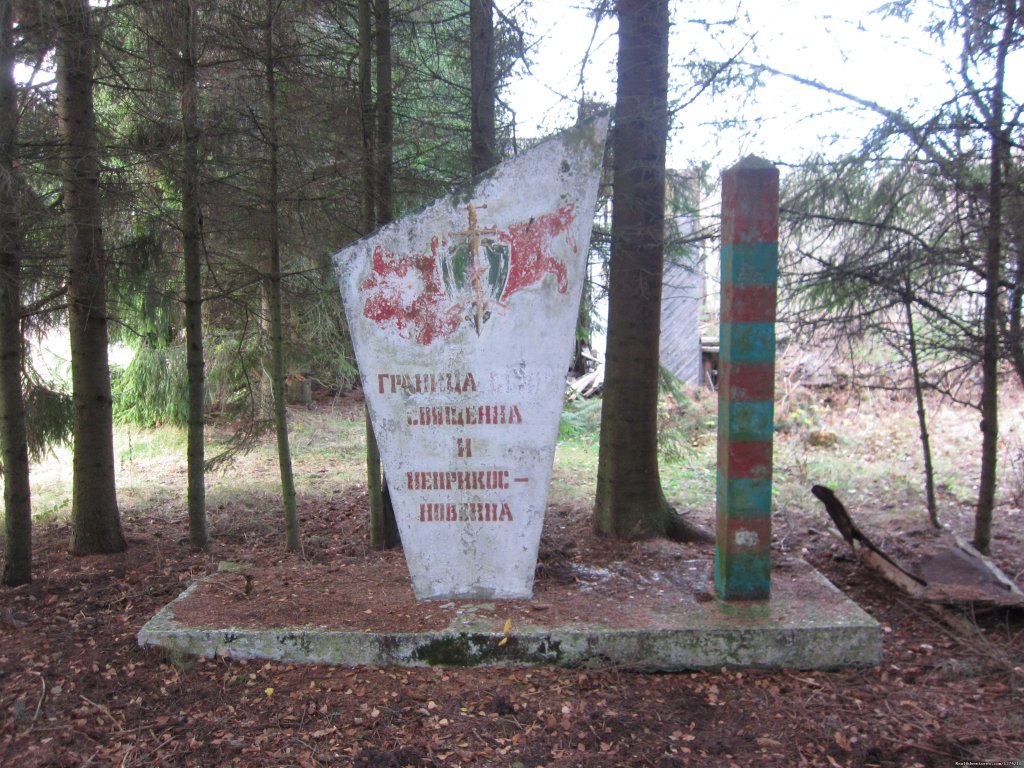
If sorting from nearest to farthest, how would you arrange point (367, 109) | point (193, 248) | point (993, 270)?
point (993, 270) → point (367, 109) → point (193, 248)

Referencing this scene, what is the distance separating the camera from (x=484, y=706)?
3.86 meters

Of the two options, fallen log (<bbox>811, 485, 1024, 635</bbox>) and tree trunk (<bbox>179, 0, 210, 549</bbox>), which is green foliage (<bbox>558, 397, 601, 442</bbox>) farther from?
fallen log (<bbox>811, 485, 1024, 635</bbox>)

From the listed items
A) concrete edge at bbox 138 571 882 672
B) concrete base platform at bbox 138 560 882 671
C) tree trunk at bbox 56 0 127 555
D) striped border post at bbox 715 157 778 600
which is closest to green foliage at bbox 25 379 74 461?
tree trunk at bbox 56 0 127 555

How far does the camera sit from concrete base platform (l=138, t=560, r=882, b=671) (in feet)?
13.8

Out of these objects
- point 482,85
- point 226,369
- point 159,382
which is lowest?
point 159,382

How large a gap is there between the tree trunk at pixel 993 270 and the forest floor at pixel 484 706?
1.30 m

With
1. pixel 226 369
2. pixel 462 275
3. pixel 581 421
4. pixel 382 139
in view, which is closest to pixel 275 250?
pixel 382 139

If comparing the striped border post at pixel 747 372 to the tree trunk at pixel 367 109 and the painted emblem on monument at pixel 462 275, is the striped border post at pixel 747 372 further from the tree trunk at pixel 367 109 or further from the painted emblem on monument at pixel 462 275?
the tree trunk at pixel 367 109

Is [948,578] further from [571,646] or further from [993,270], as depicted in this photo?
[571,646]

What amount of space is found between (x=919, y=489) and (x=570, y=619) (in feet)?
20.9

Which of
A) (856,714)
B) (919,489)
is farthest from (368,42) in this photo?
(919,489)

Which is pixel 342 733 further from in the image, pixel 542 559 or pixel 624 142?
pixel 624 142

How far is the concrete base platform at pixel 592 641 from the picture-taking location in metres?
4.20

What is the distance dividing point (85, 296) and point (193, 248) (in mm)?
918
